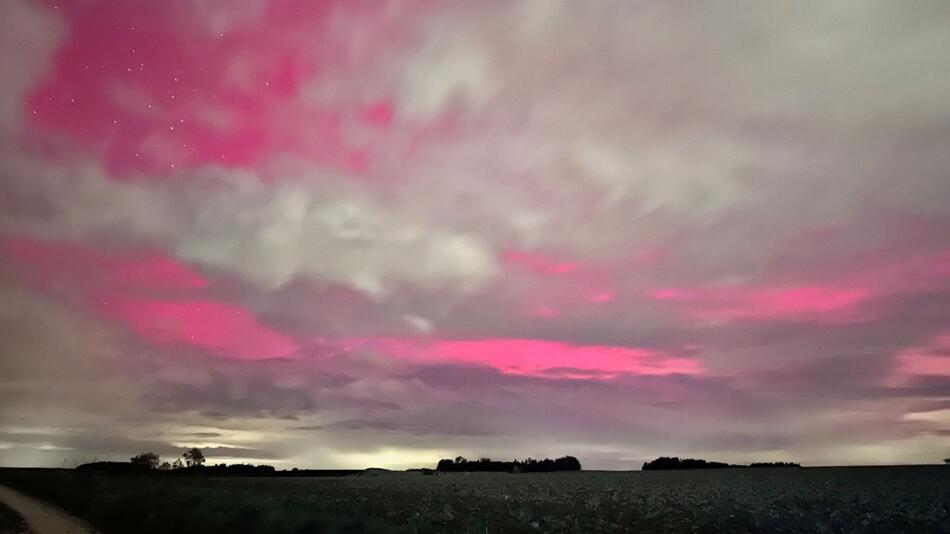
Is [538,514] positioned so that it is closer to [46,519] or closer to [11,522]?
[11,522]

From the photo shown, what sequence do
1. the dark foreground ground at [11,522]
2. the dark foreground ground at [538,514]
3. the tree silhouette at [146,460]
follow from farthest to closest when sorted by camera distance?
the tree silhouette at [146,460] < the dark foreground ground at [11,522] < the dark foreground ground at [538,514]

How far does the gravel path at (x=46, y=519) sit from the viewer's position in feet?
124

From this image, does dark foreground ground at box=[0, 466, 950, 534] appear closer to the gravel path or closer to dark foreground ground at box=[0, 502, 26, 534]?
the gravel path

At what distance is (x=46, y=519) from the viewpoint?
44.7m

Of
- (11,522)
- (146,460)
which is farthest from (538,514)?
(146,460)

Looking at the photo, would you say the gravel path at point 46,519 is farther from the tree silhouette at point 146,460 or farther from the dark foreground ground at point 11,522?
the tree silhouette at point 146,460

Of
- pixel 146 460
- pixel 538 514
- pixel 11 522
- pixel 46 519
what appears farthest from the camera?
pixel 146 460

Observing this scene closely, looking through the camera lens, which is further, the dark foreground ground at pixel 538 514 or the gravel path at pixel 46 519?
the gravel path at pixel 46 519

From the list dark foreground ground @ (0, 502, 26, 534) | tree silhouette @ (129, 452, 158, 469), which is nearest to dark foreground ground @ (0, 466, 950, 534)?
dark foreground ground @ (0, 502, 26, 534)

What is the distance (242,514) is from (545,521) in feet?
58.7

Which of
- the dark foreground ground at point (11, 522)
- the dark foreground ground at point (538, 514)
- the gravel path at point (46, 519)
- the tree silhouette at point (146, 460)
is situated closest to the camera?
the dark foreground ground at point (538, 514)

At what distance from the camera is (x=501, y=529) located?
3431 centimetres

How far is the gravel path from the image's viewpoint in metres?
37.9

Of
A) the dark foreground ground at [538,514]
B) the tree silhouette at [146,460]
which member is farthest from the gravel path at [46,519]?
the tree silhouette at [146,460]
